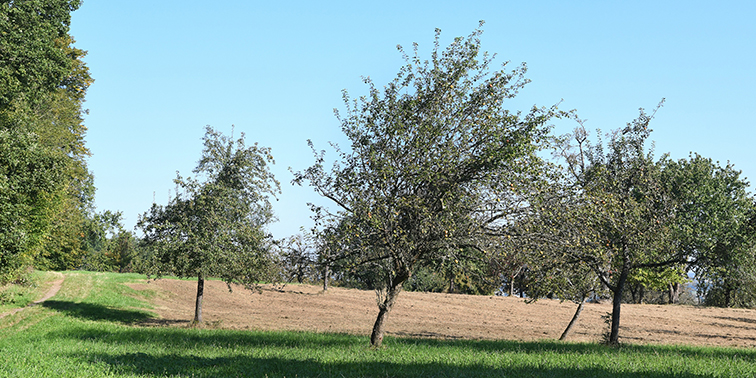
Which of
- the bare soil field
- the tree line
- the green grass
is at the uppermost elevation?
the tree line

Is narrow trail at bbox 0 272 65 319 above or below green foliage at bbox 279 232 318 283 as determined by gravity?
below

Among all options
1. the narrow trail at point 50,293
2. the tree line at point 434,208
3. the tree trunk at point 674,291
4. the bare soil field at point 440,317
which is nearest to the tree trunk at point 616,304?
the tree line at point 434,208

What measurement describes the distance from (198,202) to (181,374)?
1879cm

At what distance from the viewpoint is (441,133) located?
15.2m

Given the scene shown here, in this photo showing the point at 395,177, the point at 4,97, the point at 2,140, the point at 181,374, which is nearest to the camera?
the point at 181,374

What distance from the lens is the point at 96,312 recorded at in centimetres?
3309

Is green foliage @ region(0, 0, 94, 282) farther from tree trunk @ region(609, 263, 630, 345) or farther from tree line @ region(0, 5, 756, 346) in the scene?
tree trunk @ region(609, 263, 630, 345)

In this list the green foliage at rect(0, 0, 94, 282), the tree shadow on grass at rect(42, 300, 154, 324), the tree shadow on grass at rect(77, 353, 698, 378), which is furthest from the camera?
the tree shadow on grass at rect(42, 300, 154, 324)

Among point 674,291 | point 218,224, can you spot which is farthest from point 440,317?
point 674,291

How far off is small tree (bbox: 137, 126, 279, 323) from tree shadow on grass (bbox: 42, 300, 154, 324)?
5.78 m

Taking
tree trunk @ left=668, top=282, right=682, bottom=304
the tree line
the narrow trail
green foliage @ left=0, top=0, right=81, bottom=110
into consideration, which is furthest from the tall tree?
tree trunk @ left=668, top=282, right=682, bottom=304

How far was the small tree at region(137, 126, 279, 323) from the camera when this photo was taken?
92.7 ft

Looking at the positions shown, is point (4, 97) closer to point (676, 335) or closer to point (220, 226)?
point (220, 226)

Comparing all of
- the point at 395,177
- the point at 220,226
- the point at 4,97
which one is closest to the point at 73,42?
the point at 4,97
